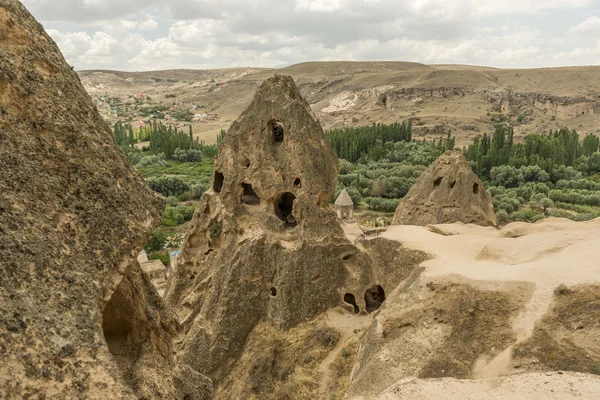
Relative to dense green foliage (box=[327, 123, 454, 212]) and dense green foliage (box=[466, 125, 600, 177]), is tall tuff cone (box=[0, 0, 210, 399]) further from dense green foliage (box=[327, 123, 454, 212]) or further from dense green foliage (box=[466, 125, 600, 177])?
dense green foliage (box=[466, 125, 600, 177])

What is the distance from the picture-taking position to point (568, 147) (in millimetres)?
58094

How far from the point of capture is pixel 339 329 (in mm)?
13406

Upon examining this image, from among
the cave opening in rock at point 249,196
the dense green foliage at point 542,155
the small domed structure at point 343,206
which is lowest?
the small domed structure at point 343,206

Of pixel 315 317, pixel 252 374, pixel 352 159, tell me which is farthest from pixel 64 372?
pixel 352 159

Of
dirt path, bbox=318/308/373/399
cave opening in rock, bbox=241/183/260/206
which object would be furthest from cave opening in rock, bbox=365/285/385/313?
cave opening in rock, bbox=241/183/260/206

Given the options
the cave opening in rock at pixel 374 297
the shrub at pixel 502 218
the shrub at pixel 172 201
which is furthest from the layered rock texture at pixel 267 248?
the shrub at pixel 172 201

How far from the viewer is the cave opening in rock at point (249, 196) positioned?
48.2 feet

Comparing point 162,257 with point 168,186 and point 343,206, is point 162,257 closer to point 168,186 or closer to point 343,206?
point 343,206

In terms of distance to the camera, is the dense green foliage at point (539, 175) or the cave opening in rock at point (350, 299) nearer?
the cave opening in rock at point (350, 299)

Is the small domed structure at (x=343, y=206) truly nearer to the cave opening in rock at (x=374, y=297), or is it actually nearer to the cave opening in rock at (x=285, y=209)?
the cave opening in rock at (x=285, y=209)

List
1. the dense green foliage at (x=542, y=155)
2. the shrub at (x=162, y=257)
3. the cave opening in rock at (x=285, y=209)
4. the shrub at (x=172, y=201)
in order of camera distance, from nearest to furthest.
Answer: the cave opening in rock at (x=285, y=209), the shrub at (x=162, y=257), the shrub at (x=172, y=201), the dense green foliage at (x=542, y=155)

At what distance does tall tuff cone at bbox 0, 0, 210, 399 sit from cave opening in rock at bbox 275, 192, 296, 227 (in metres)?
8.55

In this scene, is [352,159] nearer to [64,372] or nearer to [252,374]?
[252,374]

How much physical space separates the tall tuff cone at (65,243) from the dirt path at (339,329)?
6.77 m
